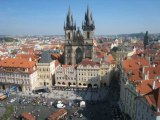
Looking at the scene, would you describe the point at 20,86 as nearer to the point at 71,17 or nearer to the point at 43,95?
the point at 43,95

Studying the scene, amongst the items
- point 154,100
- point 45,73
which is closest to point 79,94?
point 45,73

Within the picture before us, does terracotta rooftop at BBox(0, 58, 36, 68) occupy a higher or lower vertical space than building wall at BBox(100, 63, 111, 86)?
higher

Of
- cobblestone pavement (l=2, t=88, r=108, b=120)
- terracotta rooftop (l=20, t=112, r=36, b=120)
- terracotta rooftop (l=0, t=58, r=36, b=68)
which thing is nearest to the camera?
terracotta rooftop (l=20, t=112, r=36, b=120)

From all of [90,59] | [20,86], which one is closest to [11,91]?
[20,86]

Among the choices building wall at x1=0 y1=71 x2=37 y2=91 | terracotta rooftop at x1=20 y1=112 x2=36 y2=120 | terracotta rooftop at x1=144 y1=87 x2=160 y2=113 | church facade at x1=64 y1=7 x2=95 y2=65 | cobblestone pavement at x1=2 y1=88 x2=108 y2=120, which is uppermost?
church facade at x1=64 y1=7 x2=95 y2=65

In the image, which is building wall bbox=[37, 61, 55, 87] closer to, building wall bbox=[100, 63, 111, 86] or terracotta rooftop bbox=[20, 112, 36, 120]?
building wall bbox=[100, 63, 111, 86]

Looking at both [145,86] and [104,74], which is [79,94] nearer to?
[104,74]

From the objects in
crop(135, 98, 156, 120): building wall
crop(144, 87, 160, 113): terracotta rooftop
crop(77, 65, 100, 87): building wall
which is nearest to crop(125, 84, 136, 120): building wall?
crop(135, 98, 156, 120): building wall

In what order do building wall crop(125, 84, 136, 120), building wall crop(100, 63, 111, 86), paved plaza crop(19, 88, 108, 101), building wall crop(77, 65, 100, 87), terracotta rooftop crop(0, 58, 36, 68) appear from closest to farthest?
building wall crop(125, 84, 136, 120) → paved plaza crop(19, 88, 108, 101) → terracotta rooftop crop(0, 58, 36, 68) → building wall crop(77, 65, 100, 87) → building wall crop(100, 63, 111, 86)
